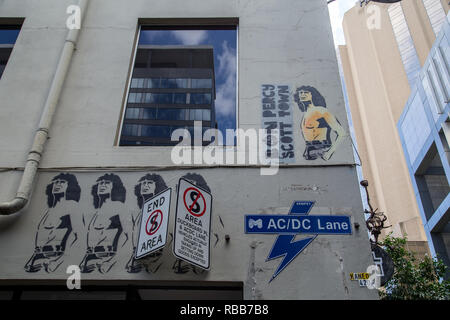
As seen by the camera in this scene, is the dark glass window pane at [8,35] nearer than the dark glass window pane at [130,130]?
No

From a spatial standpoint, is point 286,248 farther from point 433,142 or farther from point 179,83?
point 433,142

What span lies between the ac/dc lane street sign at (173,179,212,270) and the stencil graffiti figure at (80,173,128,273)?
132cm

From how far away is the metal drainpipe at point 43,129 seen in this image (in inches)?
267

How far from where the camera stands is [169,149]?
7641 millimetres

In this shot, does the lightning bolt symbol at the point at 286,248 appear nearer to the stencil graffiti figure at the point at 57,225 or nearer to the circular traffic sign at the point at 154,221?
the circular traffic sign at the point at 154,221

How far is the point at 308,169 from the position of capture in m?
7.25

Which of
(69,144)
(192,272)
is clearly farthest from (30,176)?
(192,272)

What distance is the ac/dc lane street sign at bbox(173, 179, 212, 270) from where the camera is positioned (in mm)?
5816

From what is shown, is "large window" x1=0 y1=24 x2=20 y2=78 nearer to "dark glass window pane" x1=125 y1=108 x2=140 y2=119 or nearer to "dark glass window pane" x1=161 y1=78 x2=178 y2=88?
"dark glass window pane" x1=125 y1=108 x2=140 y2=119

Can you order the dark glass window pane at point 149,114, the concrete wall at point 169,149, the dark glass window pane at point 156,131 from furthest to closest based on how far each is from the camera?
the dark glass window pane at point 149,114
the dark glass window pane at point 156,131
the concrete wall at point 169,149

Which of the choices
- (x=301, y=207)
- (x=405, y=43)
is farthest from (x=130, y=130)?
(x=405, y=43)

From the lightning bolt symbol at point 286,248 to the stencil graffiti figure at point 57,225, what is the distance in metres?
3.38

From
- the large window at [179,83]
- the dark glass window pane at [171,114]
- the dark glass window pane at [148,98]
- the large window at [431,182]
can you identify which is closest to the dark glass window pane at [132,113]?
the large window at [179,83]

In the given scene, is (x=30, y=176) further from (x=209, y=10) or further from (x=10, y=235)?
(x=209, y=10)
